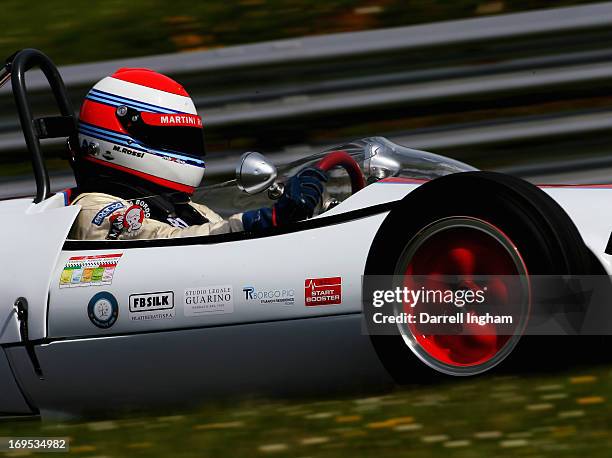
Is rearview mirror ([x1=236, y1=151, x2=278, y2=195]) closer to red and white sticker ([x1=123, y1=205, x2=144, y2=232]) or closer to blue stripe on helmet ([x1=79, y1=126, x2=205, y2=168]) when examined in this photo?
red and white sticker ([x1=123, y1=205, x2=144, y2=232])

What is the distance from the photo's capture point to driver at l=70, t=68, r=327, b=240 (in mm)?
5094

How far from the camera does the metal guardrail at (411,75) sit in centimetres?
661

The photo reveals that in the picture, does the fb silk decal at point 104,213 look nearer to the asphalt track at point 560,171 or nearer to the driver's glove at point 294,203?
the driver's glove at point 294,203

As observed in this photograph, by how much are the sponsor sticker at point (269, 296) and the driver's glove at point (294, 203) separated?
299 mm

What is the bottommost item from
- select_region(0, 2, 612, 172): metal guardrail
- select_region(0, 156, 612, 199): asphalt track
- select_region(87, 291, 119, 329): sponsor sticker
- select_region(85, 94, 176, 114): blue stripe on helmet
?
select_region(87, 291, 119, 329): sponsor sticker

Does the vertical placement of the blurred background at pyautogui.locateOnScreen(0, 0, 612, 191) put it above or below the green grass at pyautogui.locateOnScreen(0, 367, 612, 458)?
above

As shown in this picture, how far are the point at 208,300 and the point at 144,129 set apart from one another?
1.06 meters

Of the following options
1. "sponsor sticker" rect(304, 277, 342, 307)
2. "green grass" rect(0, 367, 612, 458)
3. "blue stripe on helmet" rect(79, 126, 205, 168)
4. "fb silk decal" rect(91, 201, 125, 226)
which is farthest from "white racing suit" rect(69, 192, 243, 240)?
"green grass" rect(0, 367, 612, 458)

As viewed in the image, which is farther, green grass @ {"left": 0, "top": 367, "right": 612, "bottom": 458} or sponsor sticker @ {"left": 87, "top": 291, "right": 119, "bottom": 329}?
sponsor sticker @ {"left": 87, "top": 291, "right": 119, "bottom": 329}

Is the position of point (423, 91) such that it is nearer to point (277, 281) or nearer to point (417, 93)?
point (417, 93)

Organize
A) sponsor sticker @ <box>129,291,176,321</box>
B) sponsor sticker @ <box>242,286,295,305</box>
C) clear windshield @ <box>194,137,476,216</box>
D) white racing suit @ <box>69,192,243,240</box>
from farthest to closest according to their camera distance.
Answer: white racing suit @ <box>69,192,243,240</box> → clear windshield @ <box>194,137,476,216</box> → sponsor sticker @ <box>129,291,176,321</box> → sponsor sticker @ <box>242,286,295,305</box>

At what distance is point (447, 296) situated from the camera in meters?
4.25

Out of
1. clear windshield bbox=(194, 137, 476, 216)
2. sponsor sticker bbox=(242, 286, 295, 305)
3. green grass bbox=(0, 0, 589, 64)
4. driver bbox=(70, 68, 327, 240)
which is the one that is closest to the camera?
sponsor sticker bbox=(242, 286, 295, 305)

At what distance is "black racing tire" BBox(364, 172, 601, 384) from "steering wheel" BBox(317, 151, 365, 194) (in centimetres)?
45
